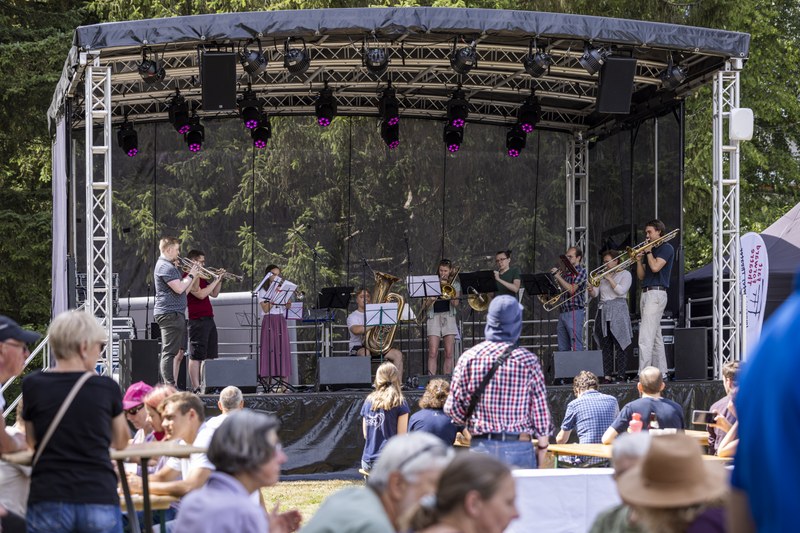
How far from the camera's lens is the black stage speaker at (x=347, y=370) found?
487 inches

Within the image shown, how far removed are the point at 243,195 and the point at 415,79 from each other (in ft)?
11.1

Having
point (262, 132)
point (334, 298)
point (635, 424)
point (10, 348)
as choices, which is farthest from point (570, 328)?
point (10, 348)

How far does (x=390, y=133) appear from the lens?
1573cm

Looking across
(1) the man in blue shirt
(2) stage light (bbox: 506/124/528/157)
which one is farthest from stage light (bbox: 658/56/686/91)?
(2) stage light (bbox: 506/124/528/157)

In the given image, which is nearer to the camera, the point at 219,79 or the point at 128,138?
the point at 219,79

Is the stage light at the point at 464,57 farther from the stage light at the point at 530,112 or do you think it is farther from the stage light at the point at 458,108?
the stage light at the point at 530,112

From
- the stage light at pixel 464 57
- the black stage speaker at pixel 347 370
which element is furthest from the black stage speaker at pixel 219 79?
the black stage speaker at pixel 347 370

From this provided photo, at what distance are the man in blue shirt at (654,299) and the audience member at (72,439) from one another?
30.7 ft

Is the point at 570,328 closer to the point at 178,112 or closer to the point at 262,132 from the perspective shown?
the point at 262,132

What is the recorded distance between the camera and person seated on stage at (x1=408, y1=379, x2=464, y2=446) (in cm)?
795

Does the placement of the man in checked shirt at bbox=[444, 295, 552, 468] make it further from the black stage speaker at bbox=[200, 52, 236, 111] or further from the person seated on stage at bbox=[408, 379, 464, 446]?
the black stage speaker at bbox=[200, 52, 236, 111]

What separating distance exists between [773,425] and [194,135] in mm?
13981

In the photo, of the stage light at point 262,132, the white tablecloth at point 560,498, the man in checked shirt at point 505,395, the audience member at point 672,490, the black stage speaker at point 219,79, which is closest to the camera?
the audience member at point 672,490

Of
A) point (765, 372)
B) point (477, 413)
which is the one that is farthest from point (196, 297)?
point (765, 372)
